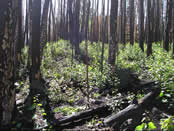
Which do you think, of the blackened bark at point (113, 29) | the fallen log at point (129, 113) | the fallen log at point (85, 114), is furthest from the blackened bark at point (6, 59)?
the blackened bark at point (113, 29)

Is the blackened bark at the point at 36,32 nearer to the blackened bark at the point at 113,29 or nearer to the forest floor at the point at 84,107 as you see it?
the forest floor at the point at 84,107

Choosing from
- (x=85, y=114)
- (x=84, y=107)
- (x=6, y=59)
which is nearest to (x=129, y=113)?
(x=85, y=114)

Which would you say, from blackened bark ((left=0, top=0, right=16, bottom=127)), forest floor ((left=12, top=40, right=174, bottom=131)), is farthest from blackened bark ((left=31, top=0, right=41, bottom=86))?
blackened bark ((left=0, top=0, right=16, bottom=127))

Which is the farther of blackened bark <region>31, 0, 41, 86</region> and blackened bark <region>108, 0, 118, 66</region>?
blackened bark <region>108, 0, 118, 66</region>

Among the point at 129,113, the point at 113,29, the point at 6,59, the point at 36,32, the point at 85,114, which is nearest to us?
the point at 6,59

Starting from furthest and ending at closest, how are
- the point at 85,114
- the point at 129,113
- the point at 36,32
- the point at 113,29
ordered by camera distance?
the point at 113,29 < the point at 36,32 < the point at 85,114 < the point at 129,113

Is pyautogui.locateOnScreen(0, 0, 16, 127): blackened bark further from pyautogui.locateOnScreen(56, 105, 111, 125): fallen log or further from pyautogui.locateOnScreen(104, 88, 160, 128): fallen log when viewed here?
pyautogui.locateOnScreen(104, 88, 160, 128): fallen log

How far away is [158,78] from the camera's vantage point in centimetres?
462

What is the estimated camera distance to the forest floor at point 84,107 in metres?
3.50

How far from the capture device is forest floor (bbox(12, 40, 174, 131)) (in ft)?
11.5

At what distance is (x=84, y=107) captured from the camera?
4684mm

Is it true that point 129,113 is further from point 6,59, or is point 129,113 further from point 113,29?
point 113,29

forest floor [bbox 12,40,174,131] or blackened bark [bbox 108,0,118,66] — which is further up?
blackened bark [bbox 108,0,118,66]

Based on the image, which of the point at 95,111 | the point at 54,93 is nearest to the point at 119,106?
the point at 95,111
